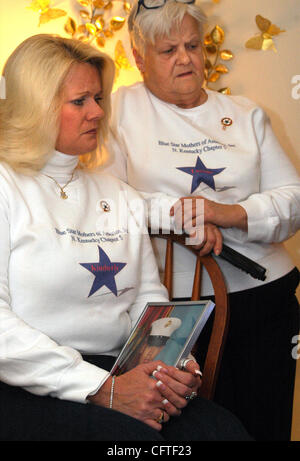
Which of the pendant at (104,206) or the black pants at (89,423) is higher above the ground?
the pendant at (104,206)

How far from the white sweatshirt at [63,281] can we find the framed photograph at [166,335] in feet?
0.28

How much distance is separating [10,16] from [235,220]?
946 mm

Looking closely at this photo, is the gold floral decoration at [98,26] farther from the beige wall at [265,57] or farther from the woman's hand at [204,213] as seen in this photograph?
the woman's hand at [204,213]

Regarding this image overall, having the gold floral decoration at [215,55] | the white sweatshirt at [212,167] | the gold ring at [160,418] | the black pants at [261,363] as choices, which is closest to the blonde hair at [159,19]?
the white sweatshirt at [212,167]

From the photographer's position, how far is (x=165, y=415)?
117 cm

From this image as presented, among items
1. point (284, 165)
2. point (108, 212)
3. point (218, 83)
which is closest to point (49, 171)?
point (108, 212)

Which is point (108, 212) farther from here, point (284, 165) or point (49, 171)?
point (284, 165)

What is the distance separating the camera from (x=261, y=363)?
173 cm

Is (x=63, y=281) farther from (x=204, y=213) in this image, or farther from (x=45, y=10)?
(x=45, y=10)

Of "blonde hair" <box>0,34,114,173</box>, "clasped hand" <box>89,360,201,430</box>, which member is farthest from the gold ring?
"blonde hair" <box>0,34,114,173</box>

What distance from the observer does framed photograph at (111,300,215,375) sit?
1.23 metres

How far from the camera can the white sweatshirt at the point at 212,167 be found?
1697 mm
